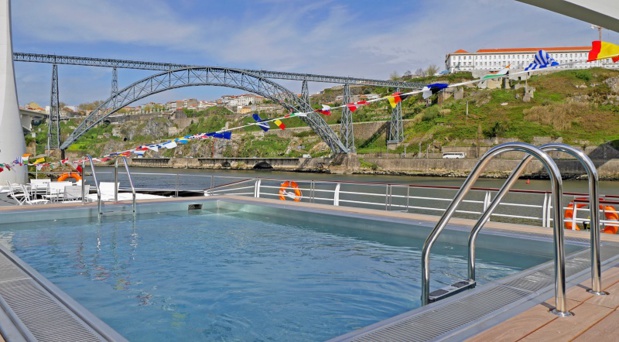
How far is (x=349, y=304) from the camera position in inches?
115

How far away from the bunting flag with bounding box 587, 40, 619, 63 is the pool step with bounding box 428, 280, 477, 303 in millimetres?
3045

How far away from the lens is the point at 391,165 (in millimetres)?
38250

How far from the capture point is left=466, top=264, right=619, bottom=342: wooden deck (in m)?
1.55

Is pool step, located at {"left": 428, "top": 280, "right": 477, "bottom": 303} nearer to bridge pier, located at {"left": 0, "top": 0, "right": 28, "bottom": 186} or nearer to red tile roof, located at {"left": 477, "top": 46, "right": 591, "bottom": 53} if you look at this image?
bridge pier, located at {"left": 0, "top": 0, "right": 28, "bottom": 186}

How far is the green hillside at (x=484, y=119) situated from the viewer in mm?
36375

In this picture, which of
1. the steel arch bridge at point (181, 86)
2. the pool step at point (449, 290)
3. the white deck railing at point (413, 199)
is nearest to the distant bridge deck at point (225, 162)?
the steel arch bridge at point (181, 86)

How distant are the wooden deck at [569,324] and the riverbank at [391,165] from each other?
81.2ft

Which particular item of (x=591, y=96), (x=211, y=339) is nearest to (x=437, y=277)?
(x=211, y=339)

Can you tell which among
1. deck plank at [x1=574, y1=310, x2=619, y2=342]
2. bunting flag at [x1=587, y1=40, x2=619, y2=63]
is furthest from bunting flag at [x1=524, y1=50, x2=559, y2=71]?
deck plank at [x1=574, y1=310, x2=619, y2=342]

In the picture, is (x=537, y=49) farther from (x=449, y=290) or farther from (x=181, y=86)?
(x=449, y=290)

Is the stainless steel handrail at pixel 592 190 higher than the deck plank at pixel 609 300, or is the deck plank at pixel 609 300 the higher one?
the stainless steel handrail at pixel 592 190

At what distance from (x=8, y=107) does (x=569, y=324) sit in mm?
10911

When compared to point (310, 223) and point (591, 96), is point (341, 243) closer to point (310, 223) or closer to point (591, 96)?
point (310, 223)

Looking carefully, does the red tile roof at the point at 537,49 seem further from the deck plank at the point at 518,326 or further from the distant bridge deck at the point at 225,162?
the deck plank at the point at 518,326
